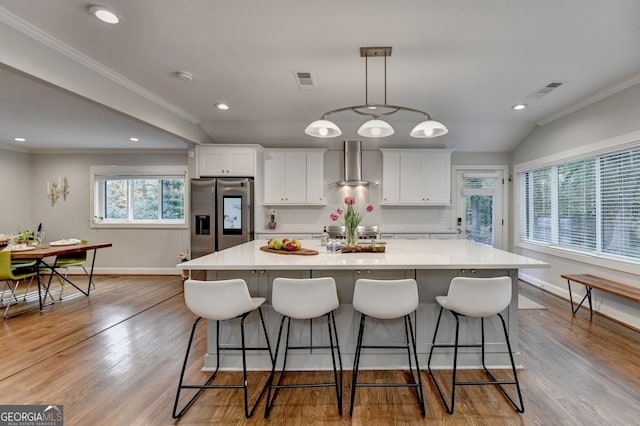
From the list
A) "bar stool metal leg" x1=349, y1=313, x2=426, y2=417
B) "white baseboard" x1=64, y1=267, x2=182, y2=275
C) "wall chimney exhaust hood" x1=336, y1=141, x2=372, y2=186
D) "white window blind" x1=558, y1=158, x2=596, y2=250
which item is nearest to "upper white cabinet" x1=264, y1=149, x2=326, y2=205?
"wall chimney exhaust hood" x1=336, y1=141, x2=372, y2=186

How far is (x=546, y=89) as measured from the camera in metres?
3.49

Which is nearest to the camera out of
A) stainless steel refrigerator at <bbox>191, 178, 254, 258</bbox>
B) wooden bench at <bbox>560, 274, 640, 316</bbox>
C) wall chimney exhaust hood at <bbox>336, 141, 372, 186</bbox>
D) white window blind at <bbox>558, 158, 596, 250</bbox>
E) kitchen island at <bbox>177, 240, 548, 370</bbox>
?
kitchen island at <bbox>177, 240, 548, 370</bbox>

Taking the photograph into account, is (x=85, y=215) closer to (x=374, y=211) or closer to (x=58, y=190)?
(x=58, y=190)

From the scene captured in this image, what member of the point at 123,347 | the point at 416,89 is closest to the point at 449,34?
the point at 416,89

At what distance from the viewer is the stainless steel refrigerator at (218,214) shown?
15.5ft

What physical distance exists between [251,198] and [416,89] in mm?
2878

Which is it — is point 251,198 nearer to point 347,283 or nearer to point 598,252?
point 347,283

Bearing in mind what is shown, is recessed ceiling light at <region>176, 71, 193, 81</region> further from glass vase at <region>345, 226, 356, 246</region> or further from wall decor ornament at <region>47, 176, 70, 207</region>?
wall decor ornament at <region>47, 176, 70, 207</region>

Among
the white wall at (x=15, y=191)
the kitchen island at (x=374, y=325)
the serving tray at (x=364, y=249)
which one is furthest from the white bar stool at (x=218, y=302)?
the white wall at (x=15, y=191)

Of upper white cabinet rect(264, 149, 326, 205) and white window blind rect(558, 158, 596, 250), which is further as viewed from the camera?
upper white cabinet rect(264, 149, 326, 205)

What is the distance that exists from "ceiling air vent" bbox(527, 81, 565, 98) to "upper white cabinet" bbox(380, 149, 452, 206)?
1.71 m

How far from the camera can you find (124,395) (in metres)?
→ 2.10

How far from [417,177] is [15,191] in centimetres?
758

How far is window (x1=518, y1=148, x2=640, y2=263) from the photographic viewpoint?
3.38 meters
